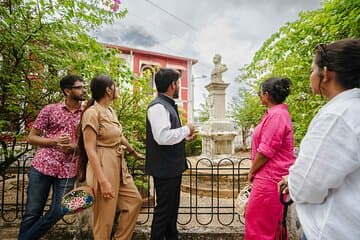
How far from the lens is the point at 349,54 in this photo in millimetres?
1067

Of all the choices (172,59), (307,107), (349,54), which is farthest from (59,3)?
(172,59)

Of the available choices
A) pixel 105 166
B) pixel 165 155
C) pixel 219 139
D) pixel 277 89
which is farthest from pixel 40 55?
pixel 219 139

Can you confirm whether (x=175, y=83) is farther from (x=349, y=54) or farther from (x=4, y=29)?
(x=4, y=29)

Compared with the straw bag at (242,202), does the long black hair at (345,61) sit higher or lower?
higher

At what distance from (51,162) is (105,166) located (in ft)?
1.75

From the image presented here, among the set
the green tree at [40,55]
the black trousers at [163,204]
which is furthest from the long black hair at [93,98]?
the green tree at [40,55]

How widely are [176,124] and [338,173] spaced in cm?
139

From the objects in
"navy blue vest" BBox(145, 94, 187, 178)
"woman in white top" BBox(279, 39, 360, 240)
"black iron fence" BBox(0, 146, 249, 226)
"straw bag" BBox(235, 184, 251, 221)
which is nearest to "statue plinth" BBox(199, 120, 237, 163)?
"black iron fence" BBox(0, 146, 249, 226)

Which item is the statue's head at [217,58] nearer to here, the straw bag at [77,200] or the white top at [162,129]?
the white top at [162,129]

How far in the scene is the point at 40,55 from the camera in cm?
255

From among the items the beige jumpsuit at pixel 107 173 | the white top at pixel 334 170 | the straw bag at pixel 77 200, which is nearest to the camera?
the white top at pixel 334 170

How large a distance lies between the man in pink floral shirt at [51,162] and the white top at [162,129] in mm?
744

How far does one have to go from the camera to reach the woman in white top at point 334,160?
0.96 metres

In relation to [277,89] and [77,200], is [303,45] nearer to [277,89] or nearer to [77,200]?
[277,89]
